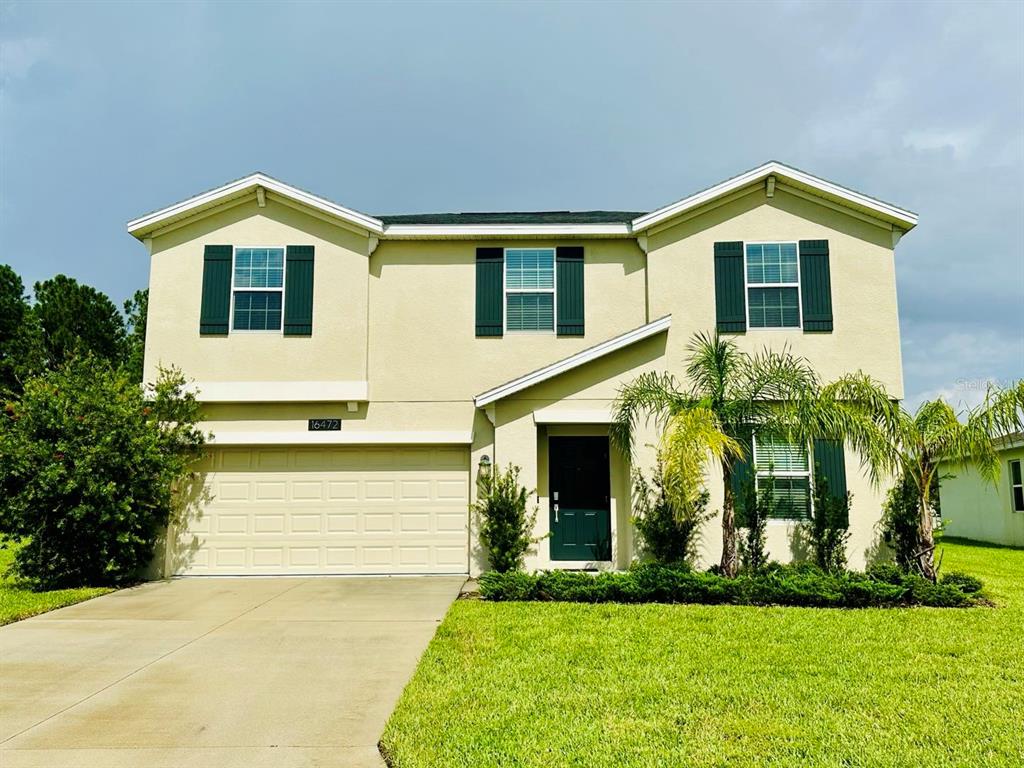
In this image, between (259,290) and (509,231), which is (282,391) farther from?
(509,231)

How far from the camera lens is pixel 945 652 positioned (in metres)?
7.09

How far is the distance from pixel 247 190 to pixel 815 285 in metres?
10.5

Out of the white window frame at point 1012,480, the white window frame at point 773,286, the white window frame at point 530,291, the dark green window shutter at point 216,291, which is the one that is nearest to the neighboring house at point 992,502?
the white window frame at point 1012,480

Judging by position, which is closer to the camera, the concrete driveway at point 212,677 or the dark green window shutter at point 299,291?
the concrete driveway at point 212,677

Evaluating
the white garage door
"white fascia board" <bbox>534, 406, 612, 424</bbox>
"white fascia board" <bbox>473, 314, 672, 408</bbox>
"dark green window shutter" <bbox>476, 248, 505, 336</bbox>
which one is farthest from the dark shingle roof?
the white garage door

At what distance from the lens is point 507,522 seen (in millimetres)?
11633

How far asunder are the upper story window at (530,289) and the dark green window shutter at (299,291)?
3.63m

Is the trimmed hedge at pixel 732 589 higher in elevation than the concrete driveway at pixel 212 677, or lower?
higher

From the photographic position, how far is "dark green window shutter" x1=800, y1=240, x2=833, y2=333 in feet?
40.7

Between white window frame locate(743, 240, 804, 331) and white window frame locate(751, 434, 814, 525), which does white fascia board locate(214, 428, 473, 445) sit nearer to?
white window frame locate(751, 434, 814, 525)

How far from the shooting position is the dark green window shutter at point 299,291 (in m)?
12.8

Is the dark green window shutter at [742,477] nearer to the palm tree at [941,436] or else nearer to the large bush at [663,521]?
the large bush at [663,521]

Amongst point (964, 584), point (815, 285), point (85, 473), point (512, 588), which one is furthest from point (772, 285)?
point (85, 473)

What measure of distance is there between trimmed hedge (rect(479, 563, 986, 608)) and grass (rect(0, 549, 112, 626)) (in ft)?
19.6
